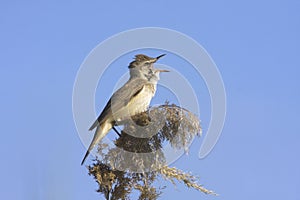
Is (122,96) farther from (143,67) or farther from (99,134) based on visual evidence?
(99,134)

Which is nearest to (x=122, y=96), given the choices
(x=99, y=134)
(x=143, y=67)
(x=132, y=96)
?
(x=132, y=96)

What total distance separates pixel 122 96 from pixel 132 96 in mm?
160

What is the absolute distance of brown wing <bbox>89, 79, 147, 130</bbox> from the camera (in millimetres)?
7742

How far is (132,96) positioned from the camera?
822 centimetres

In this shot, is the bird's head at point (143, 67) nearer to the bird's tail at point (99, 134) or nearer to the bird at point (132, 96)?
the bird at point (132, 96)

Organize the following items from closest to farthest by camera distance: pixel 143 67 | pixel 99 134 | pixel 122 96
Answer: pixel 99 134 < pixel 122 96 < pixel 143 67

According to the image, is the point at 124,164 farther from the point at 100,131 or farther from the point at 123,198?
the point at 100,131

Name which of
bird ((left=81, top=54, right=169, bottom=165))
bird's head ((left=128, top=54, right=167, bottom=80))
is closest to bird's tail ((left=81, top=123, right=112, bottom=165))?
bird ((left=81, top=54, right=169, bottom=165))

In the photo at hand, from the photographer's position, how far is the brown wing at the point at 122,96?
774 cm

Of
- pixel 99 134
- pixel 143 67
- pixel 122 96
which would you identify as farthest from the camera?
pixel 143 67

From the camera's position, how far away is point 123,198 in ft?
16.7

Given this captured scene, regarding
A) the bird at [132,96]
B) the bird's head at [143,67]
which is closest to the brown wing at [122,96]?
the bird at [132,96]

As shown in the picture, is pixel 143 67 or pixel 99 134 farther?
pixel 143 67

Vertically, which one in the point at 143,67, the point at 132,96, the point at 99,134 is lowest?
the point at 99,134
